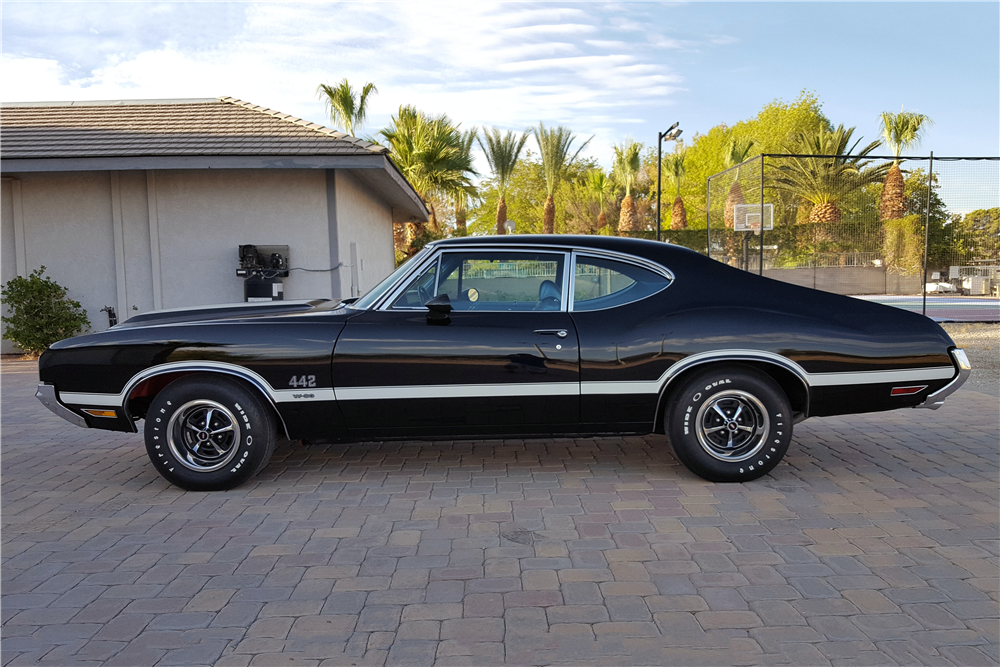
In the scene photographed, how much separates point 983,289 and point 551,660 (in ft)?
45.8

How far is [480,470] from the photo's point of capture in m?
4.86

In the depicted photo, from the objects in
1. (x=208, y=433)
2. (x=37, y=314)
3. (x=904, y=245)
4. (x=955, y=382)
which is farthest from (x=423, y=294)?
(x=904, y=245)

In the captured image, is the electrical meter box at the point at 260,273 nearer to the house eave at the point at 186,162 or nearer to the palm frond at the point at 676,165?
the house eave at the point at 186,162

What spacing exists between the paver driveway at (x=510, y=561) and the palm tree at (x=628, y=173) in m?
41.7

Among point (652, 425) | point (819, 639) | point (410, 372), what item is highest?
point (410, 372)

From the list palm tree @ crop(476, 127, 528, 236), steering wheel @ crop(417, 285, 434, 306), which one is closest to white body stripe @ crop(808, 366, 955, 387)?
steering wheel @ crop(417, 285, 434, 306)

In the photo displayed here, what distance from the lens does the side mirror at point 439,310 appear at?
438 centimetres

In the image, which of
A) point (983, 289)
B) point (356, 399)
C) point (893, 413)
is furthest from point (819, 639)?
point (983, 289)

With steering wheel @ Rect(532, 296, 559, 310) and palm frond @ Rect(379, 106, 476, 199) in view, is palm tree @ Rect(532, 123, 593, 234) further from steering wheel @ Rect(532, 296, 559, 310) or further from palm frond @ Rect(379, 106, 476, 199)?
steering wheel @ Rect(532, 296, 559, 310)

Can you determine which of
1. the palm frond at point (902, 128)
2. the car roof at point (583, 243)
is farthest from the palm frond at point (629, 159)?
the car roof at point (583, 243)

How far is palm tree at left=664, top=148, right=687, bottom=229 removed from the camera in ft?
152

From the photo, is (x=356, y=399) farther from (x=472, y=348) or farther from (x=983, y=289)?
(x=983, y=289)

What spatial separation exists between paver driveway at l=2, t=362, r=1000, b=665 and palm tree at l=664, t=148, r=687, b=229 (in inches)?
1675

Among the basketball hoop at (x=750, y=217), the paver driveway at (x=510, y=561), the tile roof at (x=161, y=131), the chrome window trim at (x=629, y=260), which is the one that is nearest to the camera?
the paver driveway at (x=510, y=561)
